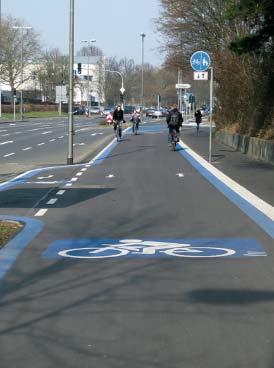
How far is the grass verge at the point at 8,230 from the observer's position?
957 cm

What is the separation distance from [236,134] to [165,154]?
4.18 metres

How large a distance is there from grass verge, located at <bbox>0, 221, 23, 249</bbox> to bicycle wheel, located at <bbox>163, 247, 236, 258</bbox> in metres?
2.26

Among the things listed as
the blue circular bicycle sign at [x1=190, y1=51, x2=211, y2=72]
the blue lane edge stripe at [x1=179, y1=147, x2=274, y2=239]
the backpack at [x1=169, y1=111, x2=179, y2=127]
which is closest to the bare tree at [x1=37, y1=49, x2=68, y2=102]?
the backpack at [x1=169, y1=111, x2=179, y2=127]

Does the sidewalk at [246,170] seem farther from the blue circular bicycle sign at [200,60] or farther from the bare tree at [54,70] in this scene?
the bare tree at [54,70]

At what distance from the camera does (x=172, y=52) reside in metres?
43.5

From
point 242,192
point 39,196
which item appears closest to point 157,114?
point 242,192

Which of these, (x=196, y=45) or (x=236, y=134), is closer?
(x=236, y=134)

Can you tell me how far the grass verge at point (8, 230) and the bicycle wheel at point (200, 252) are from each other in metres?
2.26

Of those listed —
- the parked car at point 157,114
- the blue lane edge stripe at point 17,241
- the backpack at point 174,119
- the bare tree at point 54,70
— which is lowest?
the parked car at point 157,114

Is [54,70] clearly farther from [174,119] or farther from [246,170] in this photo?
[246,170]

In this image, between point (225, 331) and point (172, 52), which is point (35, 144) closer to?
point (172, 52)

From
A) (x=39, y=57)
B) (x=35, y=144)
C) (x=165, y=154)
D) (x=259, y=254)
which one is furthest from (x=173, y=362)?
(x=39, y=57)

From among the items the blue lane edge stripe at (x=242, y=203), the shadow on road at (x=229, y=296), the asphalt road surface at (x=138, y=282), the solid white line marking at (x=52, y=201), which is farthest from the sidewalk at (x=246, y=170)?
Answer: the shadow on road at (x=229, y=296)

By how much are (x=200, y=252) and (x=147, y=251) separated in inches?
26.1
